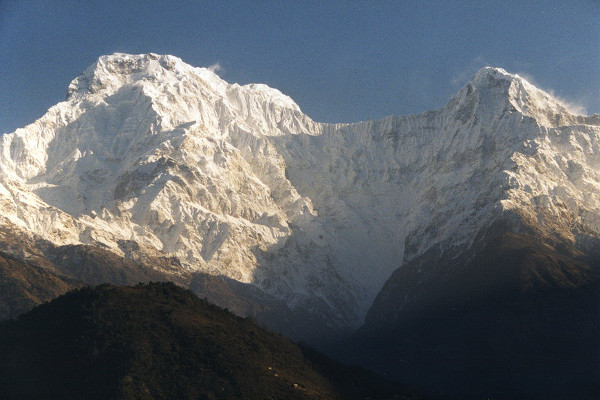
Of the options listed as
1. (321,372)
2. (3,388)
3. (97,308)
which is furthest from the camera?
(321,372)

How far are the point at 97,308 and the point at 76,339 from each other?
9.92m

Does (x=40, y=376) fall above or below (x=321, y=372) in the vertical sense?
below

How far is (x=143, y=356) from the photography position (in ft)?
524

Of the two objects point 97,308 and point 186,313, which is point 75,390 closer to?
point 97,308

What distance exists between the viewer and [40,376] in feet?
506

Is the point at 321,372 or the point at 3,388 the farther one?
the point at 321,372

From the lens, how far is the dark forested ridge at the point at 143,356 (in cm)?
15288

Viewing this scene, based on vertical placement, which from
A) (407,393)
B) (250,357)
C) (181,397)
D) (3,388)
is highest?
(407,393)

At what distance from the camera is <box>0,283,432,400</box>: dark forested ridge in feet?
502

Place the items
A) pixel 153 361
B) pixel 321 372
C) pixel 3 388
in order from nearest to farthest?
1. pixel 3 388
2. pixel 153 361
3. pixel 321 372

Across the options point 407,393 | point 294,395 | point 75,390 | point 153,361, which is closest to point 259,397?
point 294,395

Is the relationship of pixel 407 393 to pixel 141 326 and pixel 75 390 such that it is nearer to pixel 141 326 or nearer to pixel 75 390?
pixel 141 326

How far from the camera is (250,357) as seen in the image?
17125 cm

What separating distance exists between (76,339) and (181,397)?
22.0 metres
